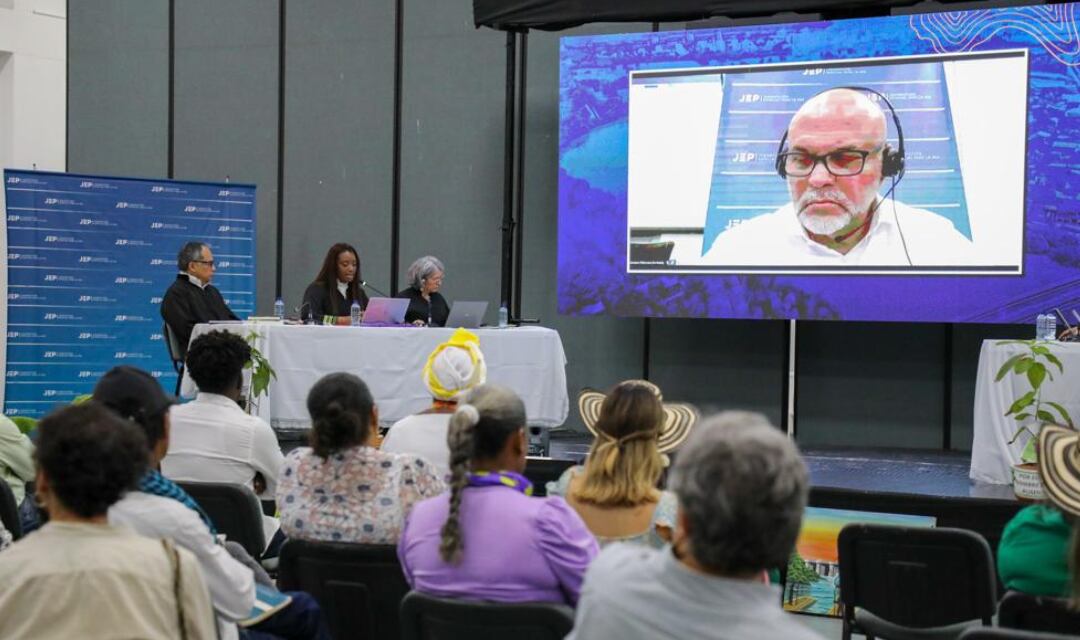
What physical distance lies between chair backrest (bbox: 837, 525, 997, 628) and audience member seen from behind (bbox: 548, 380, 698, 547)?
0.56m

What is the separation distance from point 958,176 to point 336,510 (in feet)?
15.2

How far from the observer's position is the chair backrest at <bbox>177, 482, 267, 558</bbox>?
2.79 m

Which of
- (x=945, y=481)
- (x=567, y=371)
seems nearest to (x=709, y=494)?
(x=945, y=481)

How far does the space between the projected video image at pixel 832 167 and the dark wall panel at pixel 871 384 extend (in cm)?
67

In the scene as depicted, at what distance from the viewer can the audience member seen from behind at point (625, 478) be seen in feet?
7.83

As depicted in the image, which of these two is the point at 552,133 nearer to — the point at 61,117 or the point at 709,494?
the point at 61,117

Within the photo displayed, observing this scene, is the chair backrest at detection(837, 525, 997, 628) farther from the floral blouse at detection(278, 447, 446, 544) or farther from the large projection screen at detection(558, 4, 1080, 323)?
the large projection screen at detection(558, 4, 1080, 323)

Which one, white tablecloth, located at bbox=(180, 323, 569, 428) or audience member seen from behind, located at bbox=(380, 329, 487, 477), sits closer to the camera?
audience member seen from behind, located at bbox=(380, 329, 487, 477)

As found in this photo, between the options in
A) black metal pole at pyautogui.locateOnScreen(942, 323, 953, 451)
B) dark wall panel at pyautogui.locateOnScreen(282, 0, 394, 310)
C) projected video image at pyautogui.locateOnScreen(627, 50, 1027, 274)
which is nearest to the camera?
projected video image at pyautogui.locateOnScreen(627, 50, 1027, 274)

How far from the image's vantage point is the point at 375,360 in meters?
6.02

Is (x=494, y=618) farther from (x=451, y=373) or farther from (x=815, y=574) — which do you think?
(x=815, y=574)

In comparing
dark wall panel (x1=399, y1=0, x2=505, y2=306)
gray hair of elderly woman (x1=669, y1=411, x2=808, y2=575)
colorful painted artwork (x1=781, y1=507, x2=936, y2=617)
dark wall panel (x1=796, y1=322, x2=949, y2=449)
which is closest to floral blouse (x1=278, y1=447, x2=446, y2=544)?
gray hair of elderly woman (x1=669, y1=411, x2=808, y2=575)

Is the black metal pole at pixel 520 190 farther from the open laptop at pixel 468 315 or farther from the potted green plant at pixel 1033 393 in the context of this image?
the potted green plant at pixel 1033 393

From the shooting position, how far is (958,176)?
20.0 ft
